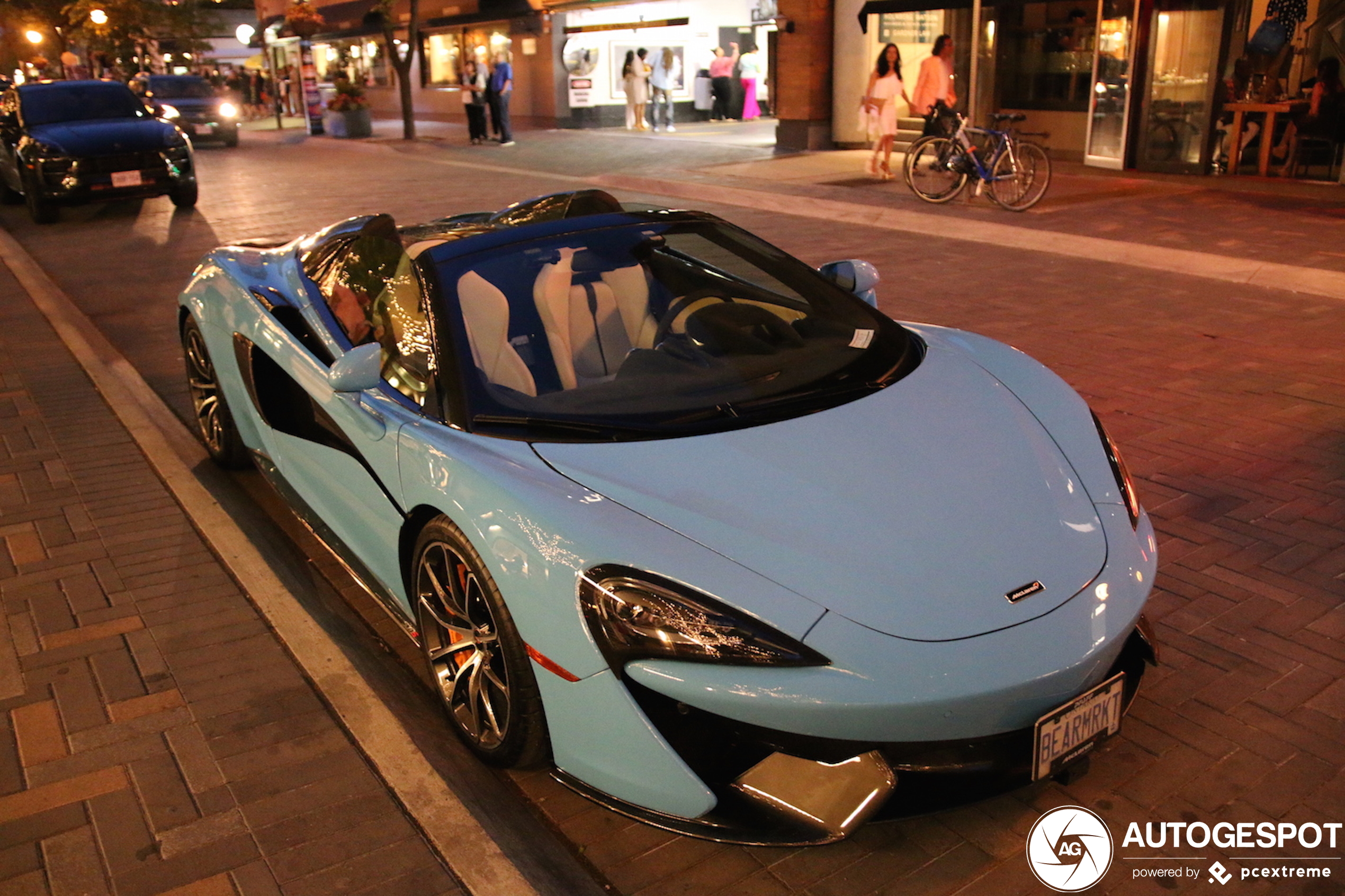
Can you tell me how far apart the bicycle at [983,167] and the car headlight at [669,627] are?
10.8 m

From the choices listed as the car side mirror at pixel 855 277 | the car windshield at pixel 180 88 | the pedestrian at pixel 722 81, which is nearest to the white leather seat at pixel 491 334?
the car side mirror at pixel 855 277

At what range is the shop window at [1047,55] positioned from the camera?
16.5 metres

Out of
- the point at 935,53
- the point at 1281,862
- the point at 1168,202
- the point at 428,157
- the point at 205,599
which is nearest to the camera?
the point at 1281,862

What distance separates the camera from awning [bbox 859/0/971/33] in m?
16.3

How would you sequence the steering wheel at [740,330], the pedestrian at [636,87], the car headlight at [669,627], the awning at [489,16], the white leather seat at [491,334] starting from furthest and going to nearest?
the awning at [489,16], the pedestrian at [636,87], the steering wheel at [740,330], the white leather seat at [491,334], the car headlight at [669,627]

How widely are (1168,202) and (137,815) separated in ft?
40.1

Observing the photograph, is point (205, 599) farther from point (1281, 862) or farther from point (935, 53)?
point (935, 53)

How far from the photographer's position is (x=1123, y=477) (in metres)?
3.19

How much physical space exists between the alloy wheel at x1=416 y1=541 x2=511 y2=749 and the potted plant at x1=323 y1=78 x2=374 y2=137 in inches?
1086

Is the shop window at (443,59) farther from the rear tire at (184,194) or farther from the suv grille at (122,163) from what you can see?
the suv grille at (122,163)

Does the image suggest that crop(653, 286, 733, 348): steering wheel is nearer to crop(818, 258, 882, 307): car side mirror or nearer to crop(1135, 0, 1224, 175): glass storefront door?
crop(818, 258, 882, 307): car side mirror

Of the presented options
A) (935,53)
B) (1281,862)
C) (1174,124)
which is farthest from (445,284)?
(1174,124)

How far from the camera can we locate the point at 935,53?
1459cm

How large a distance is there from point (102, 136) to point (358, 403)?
1272cm
